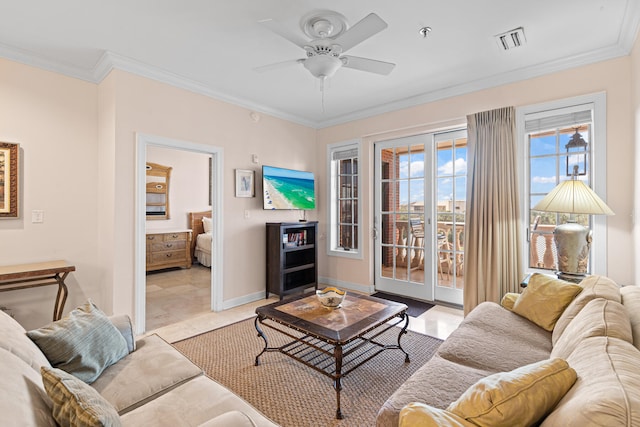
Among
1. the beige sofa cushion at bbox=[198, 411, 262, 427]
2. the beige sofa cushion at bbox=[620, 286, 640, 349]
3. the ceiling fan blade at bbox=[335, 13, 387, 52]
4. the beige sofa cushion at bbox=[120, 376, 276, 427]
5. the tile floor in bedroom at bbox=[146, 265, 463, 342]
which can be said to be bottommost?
the tile floor in bedroom at bbox=[146, 265, 463, 342]

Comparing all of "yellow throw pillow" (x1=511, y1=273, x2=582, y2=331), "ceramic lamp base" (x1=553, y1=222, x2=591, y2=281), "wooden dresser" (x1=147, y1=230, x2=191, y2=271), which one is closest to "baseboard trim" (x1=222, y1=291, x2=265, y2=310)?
"wooden dresser" (x1=147, y1=230, x2=191, y2=271)

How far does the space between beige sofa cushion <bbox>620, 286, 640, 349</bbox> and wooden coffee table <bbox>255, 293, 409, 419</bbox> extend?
1266mm

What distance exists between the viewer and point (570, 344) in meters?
1.37

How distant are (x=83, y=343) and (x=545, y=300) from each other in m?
2.80

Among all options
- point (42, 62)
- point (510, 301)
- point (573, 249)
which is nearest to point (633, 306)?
point (510, 301)

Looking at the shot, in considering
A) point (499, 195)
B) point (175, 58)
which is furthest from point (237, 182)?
point (499, 195)

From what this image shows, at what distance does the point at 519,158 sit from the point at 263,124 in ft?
10.5

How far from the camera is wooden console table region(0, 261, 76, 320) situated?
8.28ft

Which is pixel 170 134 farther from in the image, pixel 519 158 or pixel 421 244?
pixel 519 158

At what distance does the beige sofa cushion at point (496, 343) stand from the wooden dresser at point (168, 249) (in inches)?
216

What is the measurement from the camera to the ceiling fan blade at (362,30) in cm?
184

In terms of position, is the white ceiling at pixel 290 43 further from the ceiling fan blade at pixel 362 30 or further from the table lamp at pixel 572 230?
the table lamp at pixel 572 230

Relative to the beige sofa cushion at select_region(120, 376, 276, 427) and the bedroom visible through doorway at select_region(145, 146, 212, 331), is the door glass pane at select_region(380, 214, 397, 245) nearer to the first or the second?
the bedroom visible through doorway at select_region(145, 146, 212, 331)

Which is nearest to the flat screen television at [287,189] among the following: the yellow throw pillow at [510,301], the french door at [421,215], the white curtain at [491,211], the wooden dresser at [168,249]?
the french door at [421,215]
